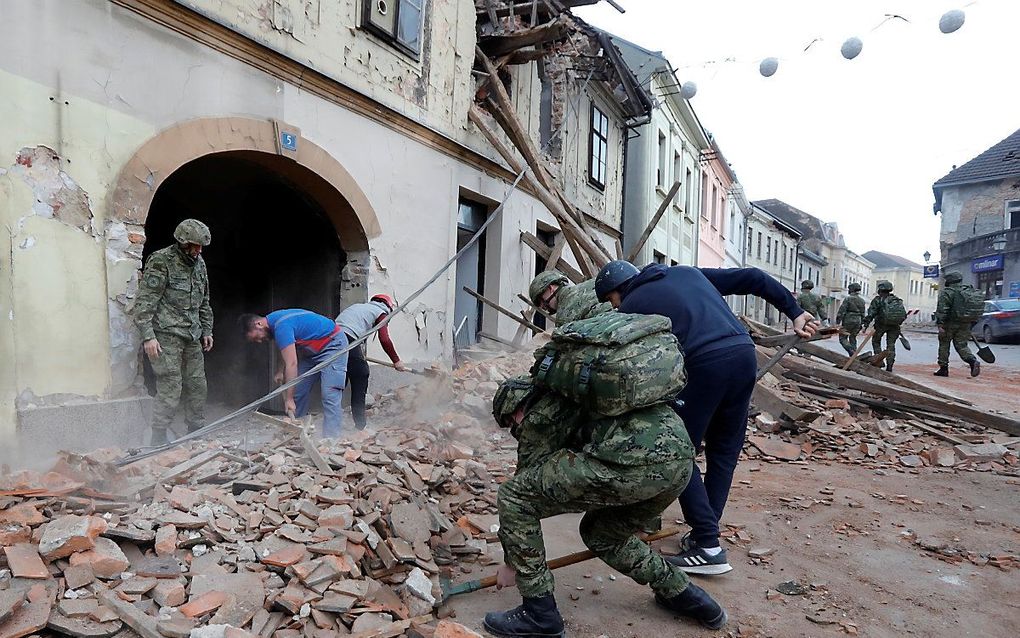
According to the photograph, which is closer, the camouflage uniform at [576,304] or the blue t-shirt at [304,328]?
the camouflage uniform at [576,304]

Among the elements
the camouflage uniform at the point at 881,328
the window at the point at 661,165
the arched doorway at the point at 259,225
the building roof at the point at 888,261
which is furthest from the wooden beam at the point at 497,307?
→ the building roof at the point at 888,261

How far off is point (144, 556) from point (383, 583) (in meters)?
1.03

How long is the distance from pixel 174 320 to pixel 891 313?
11288 mm

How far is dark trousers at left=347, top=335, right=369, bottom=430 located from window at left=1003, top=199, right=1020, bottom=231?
35414mm

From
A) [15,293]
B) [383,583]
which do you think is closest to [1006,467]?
[383,583]

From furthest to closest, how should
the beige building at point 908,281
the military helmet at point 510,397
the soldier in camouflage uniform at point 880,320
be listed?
1. the beige building at point 908,281
2. the soldier in camouflage uniform at point 880,320
3. the military helmet at point 510,397

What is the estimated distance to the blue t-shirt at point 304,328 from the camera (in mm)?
4777

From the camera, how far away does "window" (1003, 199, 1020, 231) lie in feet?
97.7

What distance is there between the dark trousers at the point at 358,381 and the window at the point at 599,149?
8.07 m

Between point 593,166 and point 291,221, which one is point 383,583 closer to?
point 291,221

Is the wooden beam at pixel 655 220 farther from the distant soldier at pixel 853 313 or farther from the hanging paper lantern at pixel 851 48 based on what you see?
the distant soldier at pixel 853 313

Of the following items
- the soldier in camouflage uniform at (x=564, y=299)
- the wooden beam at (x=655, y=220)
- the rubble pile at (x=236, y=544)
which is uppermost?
the wooden beam at (x=655, y=220)

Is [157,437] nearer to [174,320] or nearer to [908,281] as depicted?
[174,320]

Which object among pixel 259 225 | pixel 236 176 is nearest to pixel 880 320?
pixel 259 225
